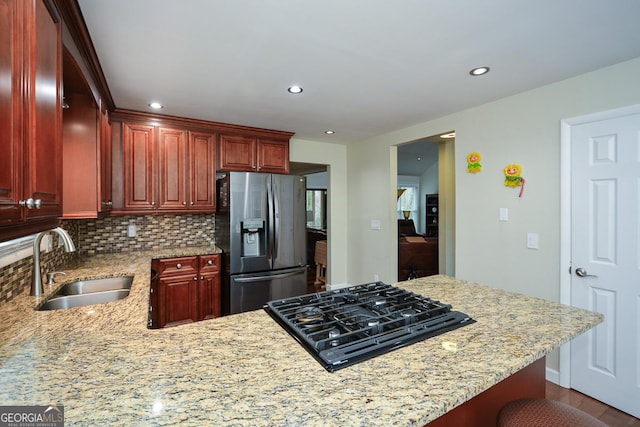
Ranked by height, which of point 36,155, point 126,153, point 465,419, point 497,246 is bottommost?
point 465,419

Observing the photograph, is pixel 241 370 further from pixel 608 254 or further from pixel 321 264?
pixel 321 264

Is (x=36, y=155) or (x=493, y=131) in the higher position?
(x=493, y=131)

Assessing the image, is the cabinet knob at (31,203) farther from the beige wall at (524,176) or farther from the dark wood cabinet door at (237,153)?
the beige wall at (524,176)

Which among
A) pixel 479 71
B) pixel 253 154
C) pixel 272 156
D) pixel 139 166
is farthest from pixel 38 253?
pixel 479 71

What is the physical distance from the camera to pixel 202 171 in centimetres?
339

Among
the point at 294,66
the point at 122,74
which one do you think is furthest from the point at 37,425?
the point at 122,74

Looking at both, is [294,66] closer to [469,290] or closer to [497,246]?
[469,290]

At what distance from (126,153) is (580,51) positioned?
12.5ft

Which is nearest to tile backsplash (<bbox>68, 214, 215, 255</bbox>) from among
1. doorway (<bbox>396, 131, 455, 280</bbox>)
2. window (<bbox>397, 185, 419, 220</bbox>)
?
doorway (<bbox>396, 131, 455, 280</bbox>)

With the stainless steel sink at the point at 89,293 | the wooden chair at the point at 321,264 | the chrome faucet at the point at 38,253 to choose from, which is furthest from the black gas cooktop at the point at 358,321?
the wooden chair at the point at 321,264

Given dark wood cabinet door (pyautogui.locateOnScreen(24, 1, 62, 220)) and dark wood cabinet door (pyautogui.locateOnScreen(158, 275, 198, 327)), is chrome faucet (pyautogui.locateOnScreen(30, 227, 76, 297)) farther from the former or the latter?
dark wood cabinet door (pyautogui.locateOnScreen(158, 275, 198, 327))

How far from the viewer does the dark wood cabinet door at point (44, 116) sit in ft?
2.94

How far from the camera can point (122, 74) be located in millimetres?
2148

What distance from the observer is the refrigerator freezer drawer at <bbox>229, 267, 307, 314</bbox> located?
10.5 ft
